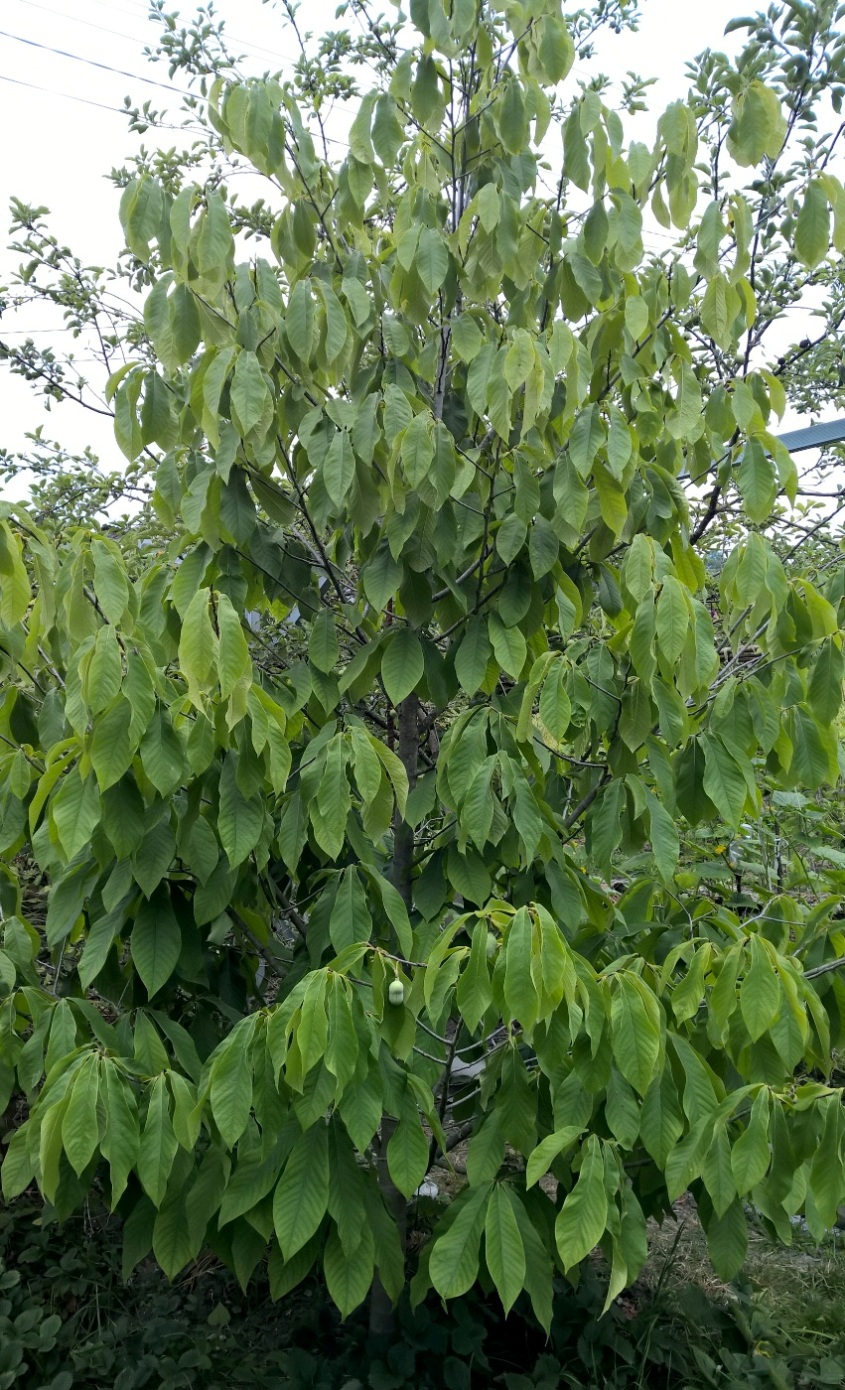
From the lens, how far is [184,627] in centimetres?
166

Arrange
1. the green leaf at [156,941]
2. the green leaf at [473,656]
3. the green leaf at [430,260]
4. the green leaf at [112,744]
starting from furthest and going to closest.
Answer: the green leaf at [473,656] → the green leaf at [156,941] → the green leaf at [430,260] → the green leaf at [112,744]

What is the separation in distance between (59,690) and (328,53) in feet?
7.04

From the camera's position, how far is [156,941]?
2104 mm

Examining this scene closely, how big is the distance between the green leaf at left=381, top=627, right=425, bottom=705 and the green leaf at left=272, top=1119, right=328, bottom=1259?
0.79 metres

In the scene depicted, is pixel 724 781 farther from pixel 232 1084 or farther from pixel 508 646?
pixel 232 1084

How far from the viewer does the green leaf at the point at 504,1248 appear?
5.84 feet

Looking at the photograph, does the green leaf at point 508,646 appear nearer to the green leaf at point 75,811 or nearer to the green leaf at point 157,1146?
the green leaf at point 75,811

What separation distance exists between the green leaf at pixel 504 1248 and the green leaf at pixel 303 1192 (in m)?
0.27

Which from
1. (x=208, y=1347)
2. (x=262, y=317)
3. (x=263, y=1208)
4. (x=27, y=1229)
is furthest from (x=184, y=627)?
(x=27, y=1229)

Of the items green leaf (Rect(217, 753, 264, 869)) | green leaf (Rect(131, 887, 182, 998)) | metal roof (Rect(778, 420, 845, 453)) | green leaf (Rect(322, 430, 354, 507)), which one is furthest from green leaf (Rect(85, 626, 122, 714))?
metal roof (Rect(778, 420, 845, 453))

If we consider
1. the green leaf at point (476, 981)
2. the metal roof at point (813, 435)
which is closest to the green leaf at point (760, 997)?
the green leaf at point (476, 981)

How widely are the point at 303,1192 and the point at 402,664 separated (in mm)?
956

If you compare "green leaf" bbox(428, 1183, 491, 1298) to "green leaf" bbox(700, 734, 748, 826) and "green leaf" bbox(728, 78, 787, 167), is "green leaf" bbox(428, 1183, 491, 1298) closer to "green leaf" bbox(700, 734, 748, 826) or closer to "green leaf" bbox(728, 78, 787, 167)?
"green leaf" bbox(700, 734, 748, 826)

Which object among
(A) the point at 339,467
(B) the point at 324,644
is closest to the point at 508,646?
(B) the point at 324,644
